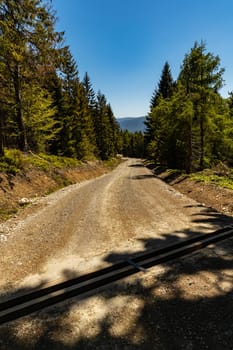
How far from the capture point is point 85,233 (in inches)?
257

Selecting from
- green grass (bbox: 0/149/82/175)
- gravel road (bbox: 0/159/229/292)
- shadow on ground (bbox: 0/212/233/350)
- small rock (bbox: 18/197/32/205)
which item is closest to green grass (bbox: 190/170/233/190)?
gravel road (bbox: 0/159/229/292)

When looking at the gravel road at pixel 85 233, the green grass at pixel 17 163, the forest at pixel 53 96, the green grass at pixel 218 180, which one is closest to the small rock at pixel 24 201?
the gravel road at pixel 85 233

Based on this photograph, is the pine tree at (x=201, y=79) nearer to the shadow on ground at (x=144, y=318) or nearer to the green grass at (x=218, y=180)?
the green grass at (x=218, y=180)

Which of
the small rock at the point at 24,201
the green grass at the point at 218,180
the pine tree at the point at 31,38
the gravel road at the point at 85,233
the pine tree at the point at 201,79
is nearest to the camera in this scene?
the gravel road at the point at 85,233

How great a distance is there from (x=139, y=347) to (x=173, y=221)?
4.82 m

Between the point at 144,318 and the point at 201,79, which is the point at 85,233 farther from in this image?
the point at 201,79

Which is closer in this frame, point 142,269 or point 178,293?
point 178,293

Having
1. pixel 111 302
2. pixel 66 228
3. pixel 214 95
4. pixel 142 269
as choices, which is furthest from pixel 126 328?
pixel 214 95

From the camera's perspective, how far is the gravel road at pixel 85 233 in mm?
4656

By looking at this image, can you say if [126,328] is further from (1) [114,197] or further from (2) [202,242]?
(1) [114,197]

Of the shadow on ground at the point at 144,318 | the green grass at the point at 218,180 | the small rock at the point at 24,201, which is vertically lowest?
the small rock at the point at 24,201

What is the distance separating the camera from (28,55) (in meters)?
14.5

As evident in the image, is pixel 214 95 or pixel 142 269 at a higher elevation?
pixel 214 95

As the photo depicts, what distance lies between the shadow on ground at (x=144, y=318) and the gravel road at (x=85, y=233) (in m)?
0.98
